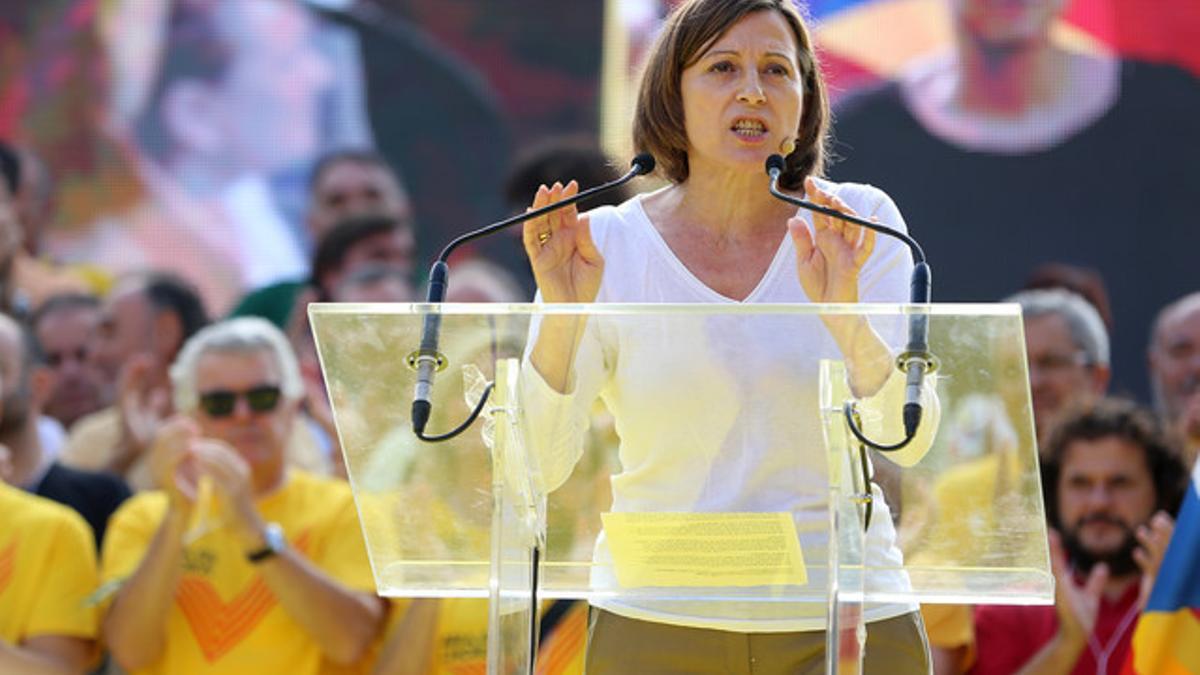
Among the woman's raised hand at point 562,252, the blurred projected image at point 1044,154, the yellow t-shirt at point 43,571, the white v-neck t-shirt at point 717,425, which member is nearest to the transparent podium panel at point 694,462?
the white v-neck t-shirt at point 717,425

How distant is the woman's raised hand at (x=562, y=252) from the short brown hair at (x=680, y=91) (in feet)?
1.01

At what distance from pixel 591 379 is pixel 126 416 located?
157 inches

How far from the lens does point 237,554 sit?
549cm

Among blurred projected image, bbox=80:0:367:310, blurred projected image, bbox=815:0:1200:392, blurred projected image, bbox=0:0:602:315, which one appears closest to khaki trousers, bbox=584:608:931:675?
blurred projected image, bbox=815:0:1200:392

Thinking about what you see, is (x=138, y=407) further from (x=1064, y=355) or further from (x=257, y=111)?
(x=1064, y=355)

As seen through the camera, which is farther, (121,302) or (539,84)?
(539,84)

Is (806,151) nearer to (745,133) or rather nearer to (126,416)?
(745,133)

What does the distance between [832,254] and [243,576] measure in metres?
2.89

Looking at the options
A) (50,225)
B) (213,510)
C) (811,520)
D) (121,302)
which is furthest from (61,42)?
(811,520)

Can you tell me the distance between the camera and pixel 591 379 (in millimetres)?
3188

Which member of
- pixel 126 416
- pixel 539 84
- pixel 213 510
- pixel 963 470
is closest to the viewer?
pixel 963 470

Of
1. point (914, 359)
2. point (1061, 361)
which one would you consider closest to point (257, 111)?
point (1061, 361)

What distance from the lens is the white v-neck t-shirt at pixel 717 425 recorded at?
9.91 feet

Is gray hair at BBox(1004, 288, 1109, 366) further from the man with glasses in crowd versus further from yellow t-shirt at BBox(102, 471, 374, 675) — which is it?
yellow t-shirt at BBox(102, 471, 374, 675)
